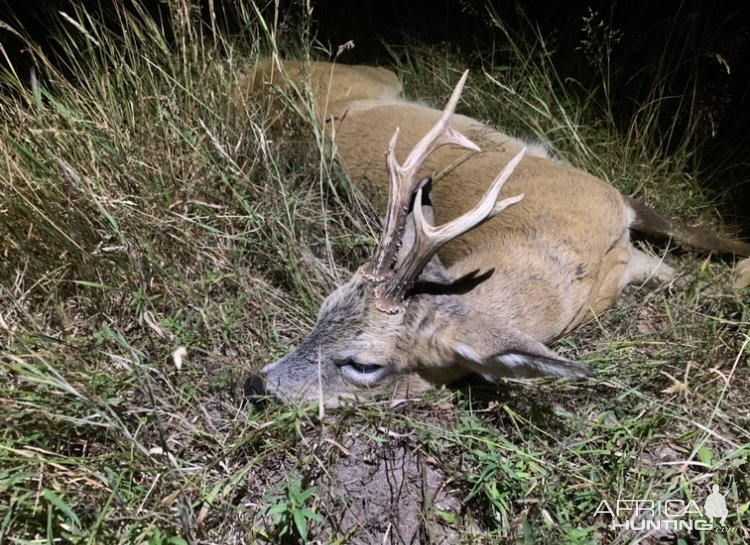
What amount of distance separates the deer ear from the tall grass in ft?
1.05

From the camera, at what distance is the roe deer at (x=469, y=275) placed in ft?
8.75

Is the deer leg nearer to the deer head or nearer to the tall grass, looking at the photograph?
the tall grass

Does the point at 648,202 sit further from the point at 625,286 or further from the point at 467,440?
the point at 467,440

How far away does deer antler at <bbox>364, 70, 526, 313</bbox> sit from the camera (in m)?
2.56

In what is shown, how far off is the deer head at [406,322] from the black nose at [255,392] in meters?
0.04

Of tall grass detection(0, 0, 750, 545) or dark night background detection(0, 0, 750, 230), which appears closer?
tall grass detection(0, 0, 750, 545)

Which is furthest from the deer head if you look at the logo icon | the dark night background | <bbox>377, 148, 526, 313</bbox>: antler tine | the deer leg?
the dark night background

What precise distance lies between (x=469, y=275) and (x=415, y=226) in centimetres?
55

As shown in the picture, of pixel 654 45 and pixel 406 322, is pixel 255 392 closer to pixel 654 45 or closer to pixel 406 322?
pixel 406 322

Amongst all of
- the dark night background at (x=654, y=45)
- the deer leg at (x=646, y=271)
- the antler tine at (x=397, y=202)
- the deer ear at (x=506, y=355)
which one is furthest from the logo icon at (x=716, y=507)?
the dark night background at (x=654, y=45)

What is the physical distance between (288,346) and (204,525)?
106cm

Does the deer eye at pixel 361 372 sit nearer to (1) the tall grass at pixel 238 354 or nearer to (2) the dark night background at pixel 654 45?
(1) the tall grass at pixel 238 354

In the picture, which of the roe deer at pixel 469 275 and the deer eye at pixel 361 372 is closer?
the roe deer at pixel 469 275

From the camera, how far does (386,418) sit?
9.45 ft
